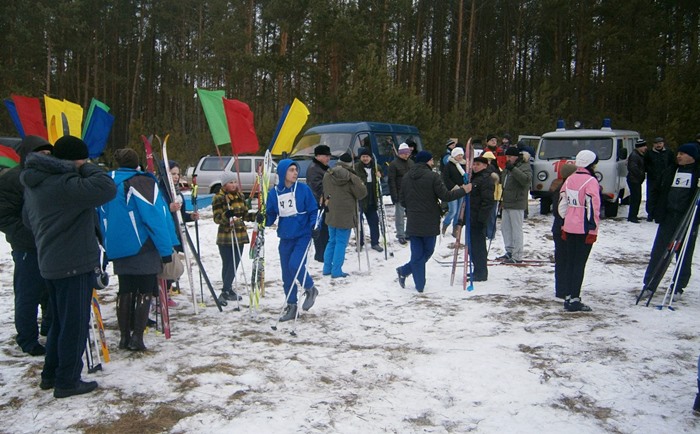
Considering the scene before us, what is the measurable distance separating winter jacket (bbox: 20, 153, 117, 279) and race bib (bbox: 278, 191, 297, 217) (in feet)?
7.20

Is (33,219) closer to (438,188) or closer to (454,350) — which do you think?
(454,350)

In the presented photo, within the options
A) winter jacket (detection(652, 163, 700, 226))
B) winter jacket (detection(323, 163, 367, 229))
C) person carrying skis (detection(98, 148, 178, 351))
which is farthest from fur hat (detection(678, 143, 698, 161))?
person carrying skis (detection(98, 148, 178, 351))

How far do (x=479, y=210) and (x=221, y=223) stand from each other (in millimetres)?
3404

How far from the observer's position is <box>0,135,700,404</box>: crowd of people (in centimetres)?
371

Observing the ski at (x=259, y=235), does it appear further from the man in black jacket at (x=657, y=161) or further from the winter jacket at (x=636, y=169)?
the winter jacket at (x=636, y=169)

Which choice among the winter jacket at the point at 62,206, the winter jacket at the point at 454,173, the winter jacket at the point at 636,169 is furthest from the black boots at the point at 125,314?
the winter jacket at the point at 636,169

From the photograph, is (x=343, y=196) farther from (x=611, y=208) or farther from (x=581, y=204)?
(x=611, y=208)

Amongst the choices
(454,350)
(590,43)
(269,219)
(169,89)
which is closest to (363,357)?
(454,350)

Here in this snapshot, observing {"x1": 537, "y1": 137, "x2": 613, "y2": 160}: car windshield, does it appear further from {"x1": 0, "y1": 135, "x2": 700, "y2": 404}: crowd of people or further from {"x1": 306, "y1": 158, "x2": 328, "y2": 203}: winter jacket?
{"x1": 306, "y1": 158, "x2": 328, "y2": 203}: winter jacket

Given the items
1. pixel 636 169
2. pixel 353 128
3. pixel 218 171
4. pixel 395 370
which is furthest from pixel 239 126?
pixel 218 171

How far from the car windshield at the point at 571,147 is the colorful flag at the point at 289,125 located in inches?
348

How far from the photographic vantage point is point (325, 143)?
42.6 ft

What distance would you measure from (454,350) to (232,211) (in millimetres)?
2954

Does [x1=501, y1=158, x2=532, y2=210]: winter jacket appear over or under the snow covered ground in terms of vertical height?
over
